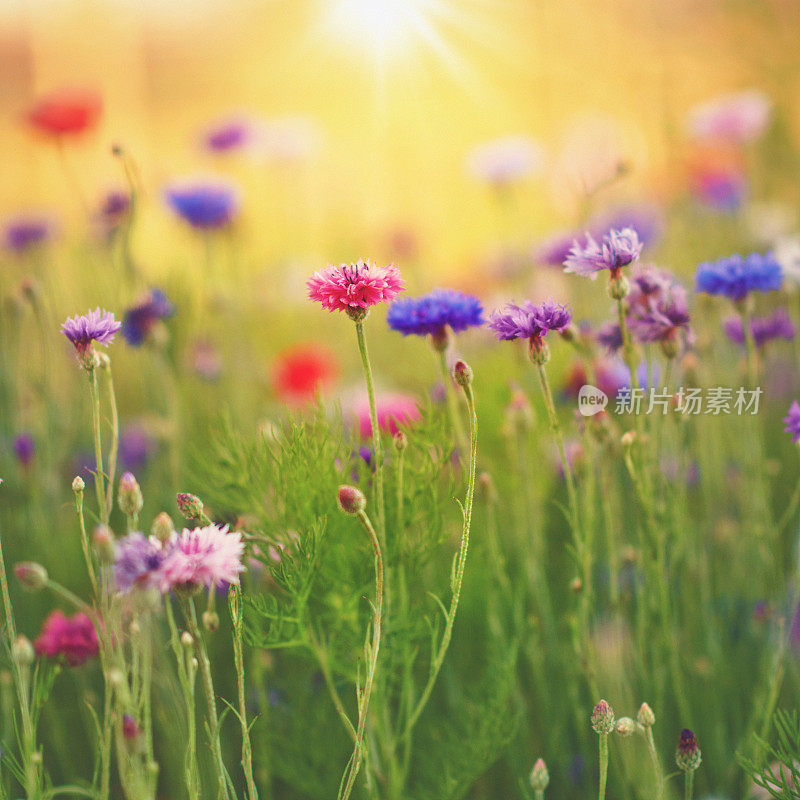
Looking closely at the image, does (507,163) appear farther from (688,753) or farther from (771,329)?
(688,753)

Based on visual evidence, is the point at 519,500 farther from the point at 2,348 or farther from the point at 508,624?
the point at 2,348

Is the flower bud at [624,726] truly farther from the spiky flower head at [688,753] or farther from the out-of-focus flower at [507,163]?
the out-of-focus flower at [507,163]

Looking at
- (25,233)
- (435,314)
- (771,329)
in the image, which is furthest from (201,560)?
(25,233)

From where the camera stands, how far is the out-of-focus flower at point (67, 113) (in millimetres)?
1212

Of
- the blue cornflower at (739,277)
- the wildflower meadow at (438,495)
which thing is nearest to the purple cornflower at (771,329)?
the wildflower meadow at (438,495)

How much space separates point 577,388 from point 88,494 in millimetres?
682

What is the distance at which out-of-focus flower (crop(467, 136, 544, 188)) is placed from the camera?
4.47 feet

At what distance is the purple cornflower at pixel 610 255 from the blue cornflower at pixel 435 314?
0.23 ft

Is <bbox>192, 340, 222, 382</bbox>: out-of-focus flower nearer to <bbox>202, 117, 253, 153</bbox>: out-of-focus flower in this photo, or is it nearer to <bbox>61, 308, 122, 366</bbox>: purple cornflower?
<bbox>202, 117, 253, 153</bbox>: out-of-focus flower

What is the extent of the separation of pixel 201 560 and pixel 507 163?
1.13 metres

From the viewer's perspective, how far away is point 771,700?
566mm

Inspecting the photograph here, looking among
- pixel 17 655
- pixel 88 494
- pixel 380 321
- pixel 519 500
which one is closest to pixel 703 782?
pixel 519 500

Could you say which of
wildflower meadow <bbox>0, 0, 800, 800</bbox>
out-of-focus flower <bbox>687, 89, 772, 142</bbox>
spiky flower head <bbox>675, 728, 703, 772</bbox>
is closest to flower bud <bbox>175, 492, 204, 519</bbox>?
wildflower meadow <bbox>0, 0, 800, 800</bbox>

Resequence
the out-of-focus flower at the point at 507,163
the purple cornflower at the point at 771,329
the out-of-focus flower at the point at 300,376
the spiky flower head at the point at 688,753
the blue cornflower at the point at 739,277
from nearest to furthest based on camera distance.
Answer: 1. the spiky flower head at the point at 688,753
2. the blue cornflower at the point at 739,277
3. the purple cornflower at the point at 771,329
4. the out-of-focus flower at the point at 300,376
5. the out-of-focus flower at the point at 507,163
